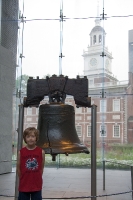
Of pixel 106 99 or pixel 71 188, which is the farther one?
pixel 106 99

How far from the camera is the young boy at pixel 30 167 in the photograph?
2197 mm

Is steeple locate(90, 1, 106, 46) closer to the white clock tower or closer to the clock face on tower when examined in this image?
the white clock tower

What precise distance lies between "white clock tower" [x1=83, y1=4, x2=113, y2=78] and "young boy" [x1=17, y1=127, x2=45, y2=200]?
6.33 metres

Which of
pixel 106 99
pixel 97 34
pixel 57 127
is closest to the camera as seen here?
pixel 57 127

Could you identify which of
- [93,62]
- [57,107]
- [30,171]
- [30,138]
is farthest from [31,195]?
[93,62]

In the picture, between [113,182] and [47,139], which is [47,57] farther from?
[47,139]

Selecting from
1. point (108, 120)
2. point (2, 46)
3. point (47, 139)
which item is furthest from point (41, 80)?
point (108, 120)

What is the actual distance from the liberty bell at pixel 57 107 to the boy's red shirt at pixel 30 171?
37 centimetres

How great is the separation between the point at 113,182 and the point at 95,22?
4.42 metres

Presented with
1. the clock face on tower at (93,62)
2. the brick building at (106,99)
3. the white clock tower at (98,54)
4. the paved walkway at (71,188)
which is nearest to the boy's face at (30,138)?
the paved walkway at (71,188)

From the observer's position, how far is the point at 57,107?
2689 mm

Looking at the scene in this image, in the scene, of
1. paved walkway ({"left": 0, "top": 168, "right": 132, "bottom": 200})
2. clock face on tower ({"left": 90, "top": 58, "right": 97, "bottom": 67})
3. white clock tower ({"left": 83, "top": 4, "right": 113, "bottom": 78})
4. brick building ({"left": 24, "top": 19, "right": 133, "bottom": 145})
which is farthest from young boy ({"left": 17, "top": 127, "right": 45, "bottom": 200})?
clock face on tower ({"left": 90, "top": 58, "right": 97, "bottom": 67})

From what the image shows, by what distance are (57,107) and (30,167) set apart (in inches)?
25.4

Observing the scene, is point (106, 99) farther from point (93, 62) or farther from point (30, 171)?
point (30, 171)
